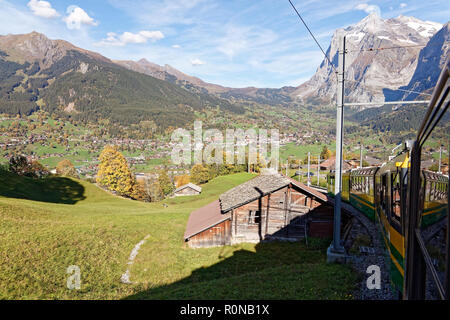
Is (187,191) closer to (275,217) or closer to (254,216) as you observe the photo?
(254,216)

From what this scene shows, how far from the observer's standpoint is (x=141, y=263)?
19.4 m

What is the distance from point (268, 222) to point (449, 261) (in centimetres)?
2336

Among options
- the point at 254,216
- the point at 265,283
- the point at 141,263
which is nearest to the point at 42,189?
the point at 141,263

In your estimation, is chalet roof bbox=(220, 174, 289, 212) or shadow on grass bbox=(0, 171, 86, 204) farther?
shadow on grass bbox=(0, 171, 86, 204)

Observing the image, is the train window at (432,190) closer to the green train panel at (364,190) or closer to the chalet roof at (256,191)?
the green train panel at (364,190)

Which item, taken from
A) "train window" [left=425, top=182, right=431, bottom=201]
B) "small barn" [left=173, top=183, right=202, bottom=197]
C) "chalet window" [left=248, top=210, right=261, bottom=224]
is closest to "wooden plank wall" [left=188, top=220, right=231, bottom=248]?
"chalet window" [left=248, top=210, right=261, bottom=224]

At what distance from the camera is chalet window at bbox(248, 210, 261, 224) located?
81.3 feet

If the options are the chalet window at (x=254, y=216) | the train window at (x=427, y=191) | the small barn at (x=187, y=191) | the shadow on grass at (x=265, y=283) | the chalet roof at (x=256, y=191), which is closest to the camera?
the train window at (x=427, y=191)

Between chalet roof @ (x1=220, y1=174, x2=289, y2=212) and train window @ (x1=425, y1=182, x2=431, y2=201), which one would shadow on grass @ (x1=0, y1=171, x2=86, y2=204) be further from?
train window @ (x1=425, y1=182, x2=431, y2=201)

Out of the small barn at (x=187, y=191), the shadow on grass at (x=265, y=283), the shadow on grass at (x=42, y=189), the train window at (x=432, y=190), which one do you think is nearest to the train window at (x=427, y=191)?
the train window at (x=432, y=190)

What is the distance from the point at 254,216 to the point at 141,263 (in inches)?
420

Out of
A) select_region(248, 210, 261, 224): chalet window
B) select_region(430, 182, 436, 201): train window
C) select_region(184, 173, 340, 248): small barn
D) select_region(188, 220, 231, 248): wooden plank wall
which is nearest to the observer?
select_region(430, 182, 436, 201): train window

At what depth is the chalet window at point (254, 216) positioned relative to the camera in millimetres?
24766
